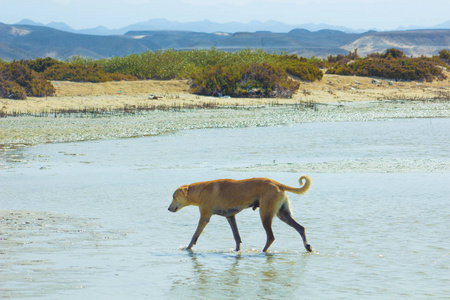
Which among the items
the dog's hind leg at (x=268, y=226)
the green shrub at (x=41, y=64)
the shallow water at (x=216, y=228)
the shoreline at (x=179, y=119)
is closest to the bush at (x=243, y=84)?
the shoreline at (x=179, y=119)

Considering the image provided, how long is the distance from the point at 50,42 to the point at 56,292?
187 meters

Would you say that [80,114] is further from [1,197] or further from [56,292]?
[56,292]

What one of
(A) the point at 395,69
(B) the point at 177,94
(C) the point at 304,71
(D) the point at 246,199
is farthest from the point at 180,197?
(A) the point at 395,69

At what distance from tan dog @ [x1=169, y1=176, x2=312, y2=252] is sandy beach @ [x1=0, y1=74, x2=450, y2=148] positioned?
41.9 ft

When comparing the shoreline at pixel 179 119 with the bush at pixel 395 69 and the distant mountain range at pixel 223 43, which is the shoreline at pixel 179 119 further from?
the distant mountain range at pixel 223 43

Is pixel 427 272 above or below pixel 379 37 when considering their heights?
below

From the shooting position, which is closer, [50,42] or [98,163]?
[98,163]

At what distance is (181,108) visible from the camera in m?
30.7

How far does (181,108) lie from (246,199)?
23.1 metres

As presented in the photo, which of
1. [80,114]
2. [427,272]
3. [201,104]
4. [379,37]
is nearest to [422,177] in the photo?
[427,272]

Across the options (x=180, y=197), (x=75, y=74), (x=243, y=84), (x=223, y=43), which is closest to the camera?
(x=180, y=197)

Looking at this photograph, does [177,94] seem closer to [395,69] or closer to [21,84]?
[21,84]

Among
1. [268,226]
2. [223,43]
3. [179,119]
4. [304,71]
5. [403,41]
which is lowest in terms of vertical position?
[179,119]

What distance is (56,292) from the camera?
5.82m
